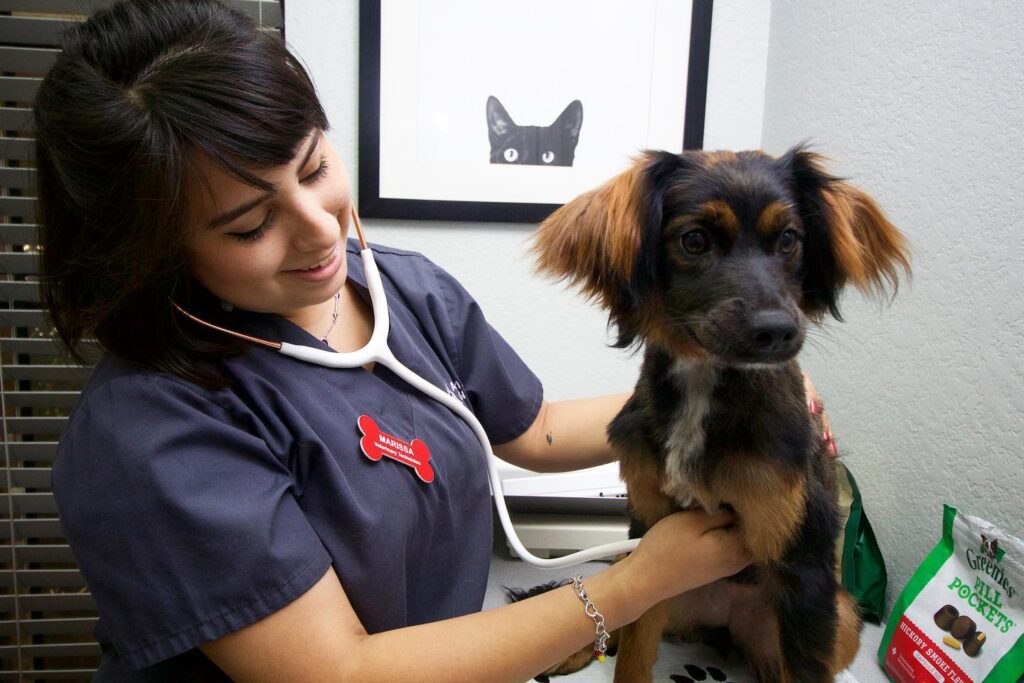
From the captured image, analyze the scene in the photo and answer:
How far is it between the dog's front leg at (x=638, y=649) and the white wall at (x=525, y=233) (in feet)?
2.63

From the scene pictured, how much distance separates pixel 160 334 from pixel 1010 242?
1218 millimetres

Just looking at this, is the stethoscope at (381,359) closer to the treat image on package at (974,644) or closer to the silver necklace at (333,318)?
the silver necklace at (333,318)

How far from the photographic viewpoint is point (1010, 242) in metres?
1.07

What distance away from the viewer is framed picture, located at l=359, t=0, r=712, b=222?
176cm

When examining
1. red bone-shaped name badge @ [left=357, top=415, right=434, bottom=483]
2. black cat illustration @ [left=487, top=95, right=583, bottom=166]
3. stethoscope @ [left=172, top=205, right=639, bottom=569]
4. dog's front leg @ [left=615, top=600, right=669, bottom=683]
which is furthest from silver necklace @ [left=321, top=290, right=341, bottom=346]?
black cat illustration @ [left=487, top=95, right=583, bottom=166]

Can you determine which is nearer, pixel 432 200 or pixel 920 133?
pixel 920 133

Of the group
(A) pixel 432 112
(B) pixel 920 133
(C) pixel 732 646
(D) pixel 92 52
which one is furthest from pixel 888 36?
(D) pixel 92 52

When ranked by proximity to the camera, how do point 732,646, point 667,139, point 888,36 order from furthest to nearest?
point 667,139, point 888,36, point 732,646

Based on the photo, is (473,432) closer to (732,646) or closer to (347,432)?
(347,432)

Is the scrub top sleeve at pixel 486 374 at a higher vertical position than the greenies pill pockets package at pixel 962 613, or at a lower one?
higher

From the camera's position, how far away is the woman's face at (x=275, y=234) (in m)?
0.76

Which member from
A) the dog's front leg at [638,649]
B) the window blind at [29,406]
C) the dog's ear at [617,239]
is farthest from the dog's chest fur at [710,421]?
the window blind at [29,406]

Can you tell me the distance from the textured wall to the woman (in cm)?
53

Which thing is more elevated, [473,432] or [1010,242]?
[1010,242]
